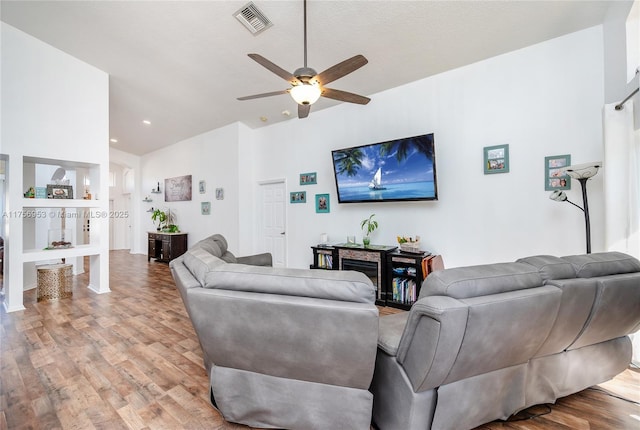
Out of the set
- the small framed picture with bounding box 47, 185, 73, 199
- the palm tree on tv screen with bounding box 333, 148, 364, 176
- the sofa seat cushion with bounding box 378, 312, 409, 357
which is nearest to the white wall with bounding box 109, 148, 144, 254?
the small framed picture with bounding box 47, 185, 73, 199

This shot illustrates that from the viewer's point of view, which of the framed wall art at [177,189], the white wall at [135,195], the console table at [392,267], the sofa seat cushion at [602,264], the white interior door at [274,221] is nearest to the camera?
the sofa seat cushion at [602,264]

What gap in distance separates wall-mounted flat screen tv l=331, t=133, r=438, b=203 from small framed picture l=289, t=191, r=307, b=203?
877 millimetres

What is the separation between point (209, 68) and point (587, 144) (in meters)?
4.74

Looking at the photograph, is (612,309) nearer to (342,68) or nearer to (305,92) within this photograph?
(342,68)

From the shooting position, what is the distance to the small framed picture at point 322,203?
4676 millimetres

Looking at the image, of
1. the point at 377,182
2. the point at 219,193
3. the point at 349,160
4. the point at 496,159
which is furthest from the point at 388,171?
the point at 219,193

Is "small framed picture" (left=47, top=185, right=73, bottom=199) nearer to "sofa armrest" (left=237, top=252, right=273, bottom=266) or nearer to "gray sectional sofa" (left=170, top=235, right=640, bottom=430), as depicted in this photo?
"sofa armrest" (left=237, top=252, right=273, bottom=266)

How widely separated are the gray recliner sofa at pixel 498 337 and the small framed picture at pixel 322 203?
3.15 m

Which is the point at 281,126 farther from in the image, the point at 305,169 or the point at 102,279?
the point at 102,279

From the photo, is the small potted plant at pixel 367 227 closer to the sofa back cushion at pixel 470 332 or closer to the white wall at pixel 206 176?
the sofa back cushion at pixel 470 332

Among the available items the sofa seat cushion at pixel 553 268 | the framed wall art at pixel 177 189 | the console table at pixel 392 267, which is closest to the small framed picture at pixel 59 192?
the framed wall art at pixel 177 189

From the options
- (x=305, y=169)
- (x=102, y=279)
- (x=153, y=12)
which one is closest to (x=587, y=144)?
(x=305, y=169)

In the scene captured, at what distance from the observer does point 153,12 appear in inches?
117

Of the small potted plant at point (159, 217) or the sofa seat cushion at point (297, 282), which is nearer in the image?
the sofa seat cushion at point (297, 282)
